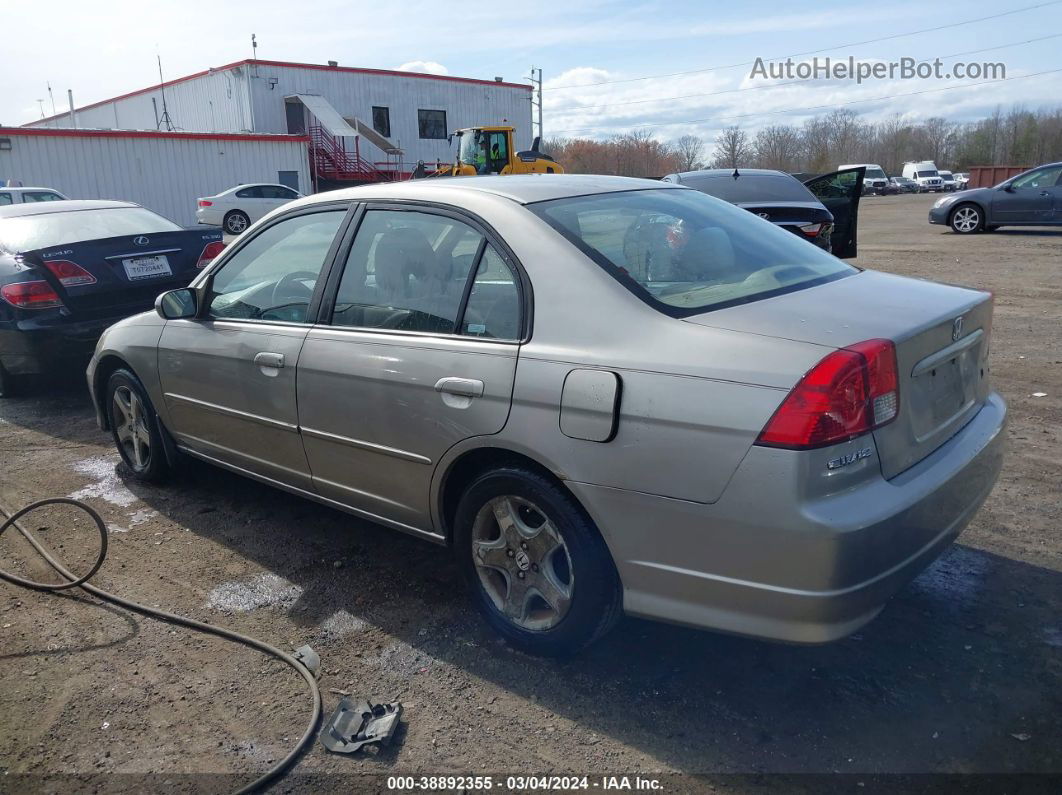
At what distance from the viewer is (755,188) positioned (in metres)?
9.58

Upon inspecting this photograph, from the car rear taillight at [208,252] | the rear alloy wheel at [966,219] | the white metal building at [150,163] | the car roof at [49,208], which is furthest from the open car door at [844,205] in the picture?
the white metal building at [150,163]

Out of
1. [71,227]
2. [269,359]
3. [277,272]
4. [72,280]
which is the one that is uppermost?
[71,227]

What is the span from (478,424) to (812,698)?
4.62ft

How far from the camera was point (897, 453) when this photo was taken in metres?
2.50

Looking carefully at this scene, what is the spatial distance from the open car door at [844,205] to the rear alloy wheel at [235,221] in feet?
66.1

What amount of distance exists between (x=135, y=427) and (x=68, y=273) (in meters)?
2.43

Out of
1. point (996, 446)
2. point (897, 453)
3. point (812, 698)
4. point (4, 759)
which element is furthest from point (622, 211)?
point (4, 759)

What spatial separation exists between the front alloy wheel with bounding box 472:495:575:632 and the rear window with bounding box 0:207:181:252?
17.5ft

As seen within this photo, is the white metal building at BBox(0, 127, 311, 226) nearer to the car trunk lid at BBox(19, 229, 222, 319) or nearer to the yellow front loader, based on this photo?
the yellow front loader

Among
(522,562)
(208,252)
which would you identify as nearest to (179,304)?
(522,562)

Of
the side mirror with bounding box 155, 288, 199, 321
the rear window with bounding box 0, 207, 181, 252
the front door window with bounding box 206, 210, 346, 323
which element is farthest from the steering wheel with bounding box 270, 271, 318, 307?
the rear window with bounding box 0, 207, 181, 252

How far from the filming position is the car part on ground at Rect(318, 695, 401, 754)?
263 cm

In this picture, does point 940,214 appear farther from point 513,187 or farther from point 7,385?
point 513,187

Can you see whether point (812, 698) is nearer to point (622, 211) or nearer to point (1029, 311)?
point (622, 211)
